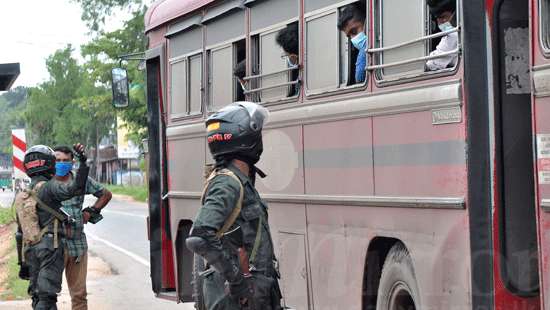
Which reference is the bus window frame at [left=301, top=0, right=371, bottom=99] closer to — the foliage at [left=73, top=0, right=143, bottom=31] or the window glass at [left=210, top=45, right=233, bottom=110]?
the window glass at [left=210, top=45, right=233, bottom=110]

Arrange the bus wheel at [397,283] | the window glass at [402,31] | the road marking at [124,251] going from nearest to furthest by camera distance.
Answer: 1. the window glass at [402,31]
2. the bus wheel at [397,283]
3. the road marking at [124,251]

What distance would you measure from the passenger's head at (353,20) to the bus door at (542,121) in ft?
6.33

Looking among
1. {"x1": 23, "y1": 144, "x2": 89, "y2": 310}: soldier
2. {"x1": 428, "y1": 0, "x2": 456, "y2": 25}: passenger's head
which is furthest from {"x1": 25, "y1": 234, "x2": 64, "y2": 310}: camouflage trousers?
{"x1": 428, "y1": 0, "x2": 456, "y2": 25}: passenger's head

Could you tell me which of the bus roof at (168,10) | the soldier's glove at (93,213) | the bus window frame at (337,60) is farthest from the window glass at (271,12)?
the soldier's glove at (93,213)

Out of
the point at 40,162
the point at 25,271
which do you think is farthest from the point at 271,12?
the point at 25,271

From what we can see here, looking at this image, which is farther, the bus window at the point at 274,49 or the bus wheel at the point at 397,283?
the bus window at the point at 274,49

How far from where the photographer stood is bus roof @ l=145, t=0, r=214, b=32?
422 inches

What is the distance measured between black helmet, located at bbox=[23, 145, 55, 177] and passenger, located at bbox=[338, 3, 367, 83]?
10.9 feet

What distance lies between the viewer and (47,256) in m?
9.86

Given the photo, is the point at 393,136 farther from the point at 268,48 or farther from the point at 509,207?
the point at 268,48

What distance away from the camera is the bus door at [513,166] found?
6.12 m

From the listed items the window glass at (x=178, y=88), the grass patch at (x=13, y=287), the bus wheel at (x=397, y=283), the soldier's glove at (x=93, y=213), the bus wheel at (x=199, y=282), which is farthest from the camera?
the grass patch at (x=13, y=287)

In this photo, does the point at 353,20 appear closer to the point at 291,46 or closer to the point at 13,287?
the point at 291,46

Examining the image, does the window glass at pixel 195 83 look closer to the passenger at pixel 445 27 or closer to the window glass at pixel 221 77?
the window glass at pixel 221 77
